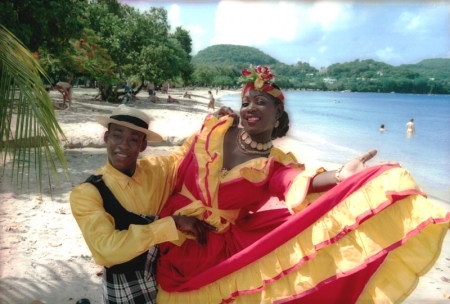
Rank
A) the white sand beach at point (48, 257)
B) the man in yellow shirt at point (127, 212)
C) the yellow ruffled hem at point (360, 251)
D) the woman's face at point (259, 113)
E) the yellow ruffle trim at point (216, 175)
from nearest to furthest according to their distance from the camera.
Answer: the yellow ruffled hem at point (360, 251), the man in yellow shirt at point (127, 212), the yellow ruffle trim at point (216, 175), the woman's face at point (259, 113), the white sand beach at point (48, 257)

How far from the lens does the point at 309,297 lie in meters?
1.99

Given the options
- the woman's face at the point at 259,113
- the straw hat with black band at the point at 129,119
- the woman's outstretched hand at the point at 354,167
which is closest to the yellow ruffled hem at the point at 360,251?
the woman's outstretched hand at the point at 354,167

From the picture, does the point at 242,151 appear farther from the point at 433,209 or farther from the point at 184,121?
the point at 184,121

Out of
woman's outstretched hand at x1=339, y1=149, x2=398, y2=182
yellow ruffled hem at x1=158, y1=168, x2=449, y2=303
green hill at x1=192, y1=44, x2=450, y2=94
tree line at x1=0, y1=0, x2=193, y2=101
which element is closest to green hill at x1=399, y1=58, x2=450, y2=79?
green hill at x1=192, y1=44, x2=450, y2=94

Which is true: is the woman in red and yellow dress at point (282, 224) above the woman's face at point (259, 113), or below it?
below

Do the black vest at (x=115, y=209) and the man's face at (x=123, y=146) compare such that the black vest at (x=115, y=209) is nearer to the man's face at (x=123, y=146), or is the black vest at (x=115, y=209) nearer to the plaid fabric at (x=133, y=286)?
the man's face at (x=123, y=146)

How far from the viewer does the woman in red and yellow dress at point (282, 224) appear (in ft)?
5.70

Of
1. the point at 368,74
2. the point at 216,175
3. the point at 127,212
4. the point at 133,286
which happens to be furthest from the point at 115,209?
the point at 368,74

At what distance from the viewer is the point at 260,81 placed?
249 centimetres

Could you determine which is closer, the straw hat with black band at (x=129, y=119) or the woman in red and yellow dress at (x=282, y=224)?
the woman in red and yellow dress at (x=282, y=224)

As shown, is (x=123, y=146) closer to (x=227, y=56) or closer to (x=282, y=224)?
(x=282, y=224)

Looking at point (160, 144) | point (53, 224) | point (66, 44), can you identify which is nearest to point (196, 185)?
point (53, 224)

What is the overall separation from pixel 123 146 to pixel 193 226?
2.04 ft

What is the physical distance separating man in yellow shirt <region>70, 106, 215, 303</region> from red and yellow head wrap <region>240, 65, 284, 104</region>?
0.70 meters
